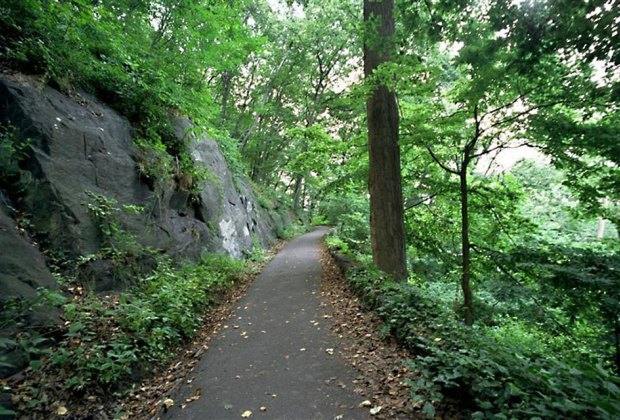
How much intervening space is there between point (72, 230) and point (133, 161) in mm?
2371

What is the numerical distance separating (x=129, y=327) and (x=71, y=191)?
2765mm

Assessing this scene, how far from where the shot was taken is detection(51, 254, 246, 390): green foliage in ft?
11.2

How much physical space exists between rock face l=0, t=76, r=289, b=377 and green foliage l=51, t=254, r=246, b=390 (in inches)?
23.5

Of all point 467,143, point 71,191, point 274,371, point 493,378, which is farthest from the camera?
point 467,143

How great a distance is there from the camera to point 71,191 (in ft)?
17.3

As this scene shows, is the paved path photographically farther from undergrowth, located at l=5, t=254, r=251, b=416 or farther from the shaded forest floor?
undergrowth, located at l=5, t=254, r=251, b=416

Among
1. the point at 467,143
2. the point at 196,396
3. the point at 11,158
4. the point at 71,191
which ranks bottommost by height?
the point at 196,396

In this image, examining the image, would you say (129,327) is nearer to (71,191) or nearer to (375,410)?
(71,191)

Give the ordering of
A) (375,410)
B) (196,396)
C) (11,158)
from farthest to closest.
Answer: (11,158), (196,396), (375,410)

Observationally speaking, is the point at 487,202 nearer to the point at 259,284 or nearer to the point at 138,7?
the point at 259,284

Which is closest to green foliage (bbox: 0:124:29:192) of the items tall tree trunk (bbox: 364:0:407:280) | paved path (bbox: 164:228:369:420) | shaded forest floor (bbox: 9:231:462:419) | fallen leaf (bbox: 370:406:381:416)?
shaded forest floor (bbox: 9:231:462:419)

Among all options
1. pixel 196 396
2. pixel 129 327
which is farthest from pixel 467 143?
pixel 129 327


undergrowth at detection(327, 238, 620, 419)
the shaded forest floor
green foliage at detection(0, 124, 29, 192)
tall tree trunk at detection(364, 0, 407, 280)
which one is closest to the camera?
undergrowth at detection(327, 238, 620, 419)

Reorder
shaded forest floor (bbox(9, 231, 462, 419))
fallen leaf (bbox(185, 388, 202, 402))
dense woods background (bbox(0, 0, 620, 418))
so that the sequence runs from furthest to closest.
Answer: fallen leaf (bbox(185, 388, 202, 402)), shaded forest floor (bbox(9, 231, 462, 419)), dense woods background (bbox(0, 0, 620, 418))
